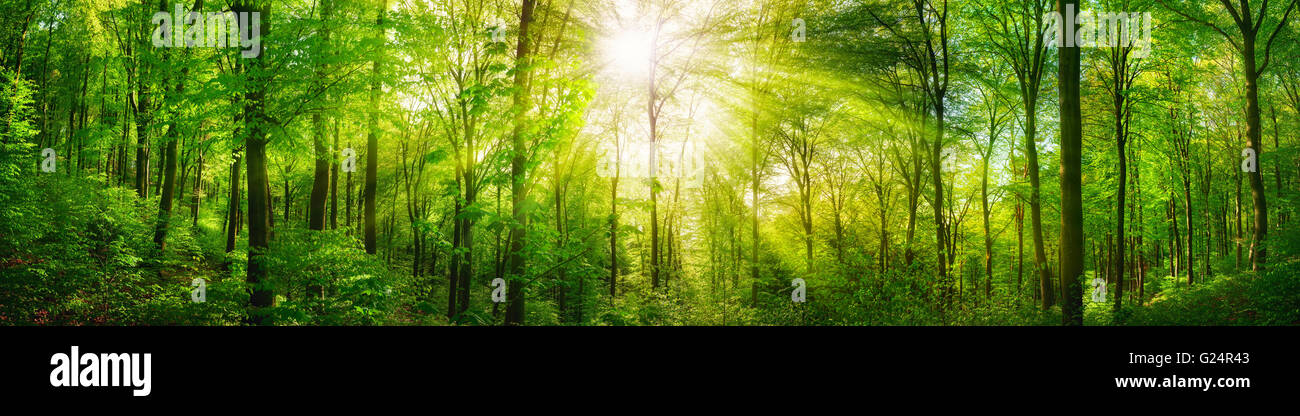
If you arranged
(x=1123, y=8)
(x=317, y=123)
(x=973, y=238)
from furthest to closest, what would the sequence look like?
(x=973, y=238), (x=1123, y=8), (x=317, y=123)

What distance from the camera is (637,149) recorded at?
28.6m

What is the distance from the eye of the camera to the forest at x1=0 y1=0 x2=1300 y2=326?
8.18 m

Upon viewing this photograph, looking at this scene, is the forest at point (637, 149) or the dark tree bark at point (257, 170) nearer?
the forest at point (637, 149)

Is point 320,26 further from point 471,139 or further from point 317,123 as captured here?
point 471,139

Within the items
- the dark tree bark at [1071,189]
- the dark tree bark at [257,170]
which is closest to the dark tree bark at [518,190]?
the dark tree bark at [257,170]

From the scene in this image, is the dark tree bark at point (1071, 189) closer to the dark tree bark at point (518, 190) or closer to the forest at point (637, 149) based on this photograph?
the forest at point (637, 149)

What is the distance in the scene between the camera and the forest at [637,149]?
26.8 ft

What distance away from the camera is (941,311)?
37.9ft

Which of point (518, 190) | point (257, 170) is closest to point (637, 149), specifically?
point (257, 170)

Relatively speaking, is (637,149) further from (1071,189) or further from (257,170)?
(1071,189)

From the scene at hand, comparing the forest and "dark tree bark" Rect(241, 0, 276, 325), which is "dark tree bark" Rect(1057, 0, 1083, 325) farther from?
"dark tree bark" Rect(241, 0, 276, 325)
